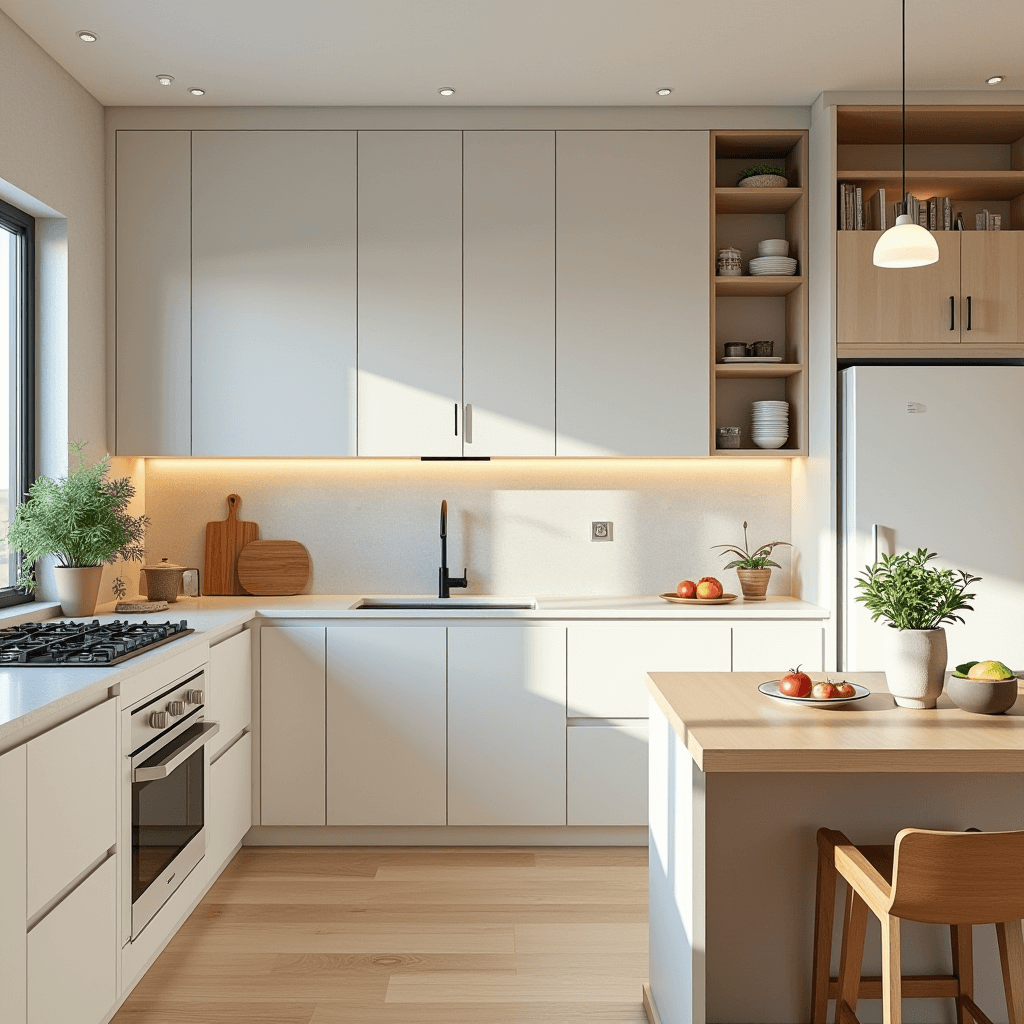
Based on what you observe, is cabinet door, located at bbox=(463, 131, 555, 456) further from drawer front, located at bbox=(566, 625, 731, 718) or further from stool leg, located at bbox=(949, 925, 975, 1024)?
stool leg, located at bbox=(949, 925, 975, 1024)

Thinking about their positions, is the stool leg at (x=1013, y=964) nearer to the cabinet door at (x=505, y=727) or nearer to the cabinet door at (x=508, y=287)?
the cabinet door at (x=505, y=727)

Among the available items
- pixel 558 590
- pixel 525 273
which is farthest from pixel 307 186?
pixel 558 590

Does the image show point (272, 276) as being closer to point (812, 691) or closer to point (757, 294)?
point (757, 294)

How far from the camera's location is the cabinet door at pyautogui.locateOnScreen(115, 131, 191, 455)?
3668mm

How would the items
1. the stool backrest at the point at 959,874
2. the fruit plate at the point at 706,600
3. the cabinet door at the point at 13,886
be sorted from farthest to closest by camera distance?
1. the fruit plate at the point at 706,600
2. the cabinet door at the point at 13,886
3. the stool backrest at the point at 959,874

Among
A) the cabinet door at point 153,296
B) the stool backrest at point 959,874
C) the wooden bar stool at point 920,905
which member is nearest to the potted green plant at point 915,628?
the wooden bar stool at point 920,905

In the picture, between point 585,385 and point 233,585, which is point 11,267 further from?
point 585,385

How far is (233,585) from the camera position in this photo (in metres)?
3.97

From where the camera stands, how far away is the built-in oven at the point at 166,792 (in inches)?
92.6

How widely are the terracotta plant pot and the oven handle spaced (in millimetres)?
2059

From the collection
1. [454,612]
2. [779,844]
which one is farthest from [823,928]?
[454,612]

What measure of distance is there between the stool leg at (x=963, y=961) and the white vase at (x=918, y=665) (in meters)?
0.48

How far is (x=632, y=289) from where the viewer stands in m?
3.70

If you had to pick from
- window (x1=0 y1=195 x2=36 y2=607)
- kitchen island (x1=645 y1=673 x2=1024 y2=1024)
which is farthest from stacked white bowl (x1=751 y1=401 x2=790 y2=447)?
window (x1=0 y1=195 x2=36 y2=607)
